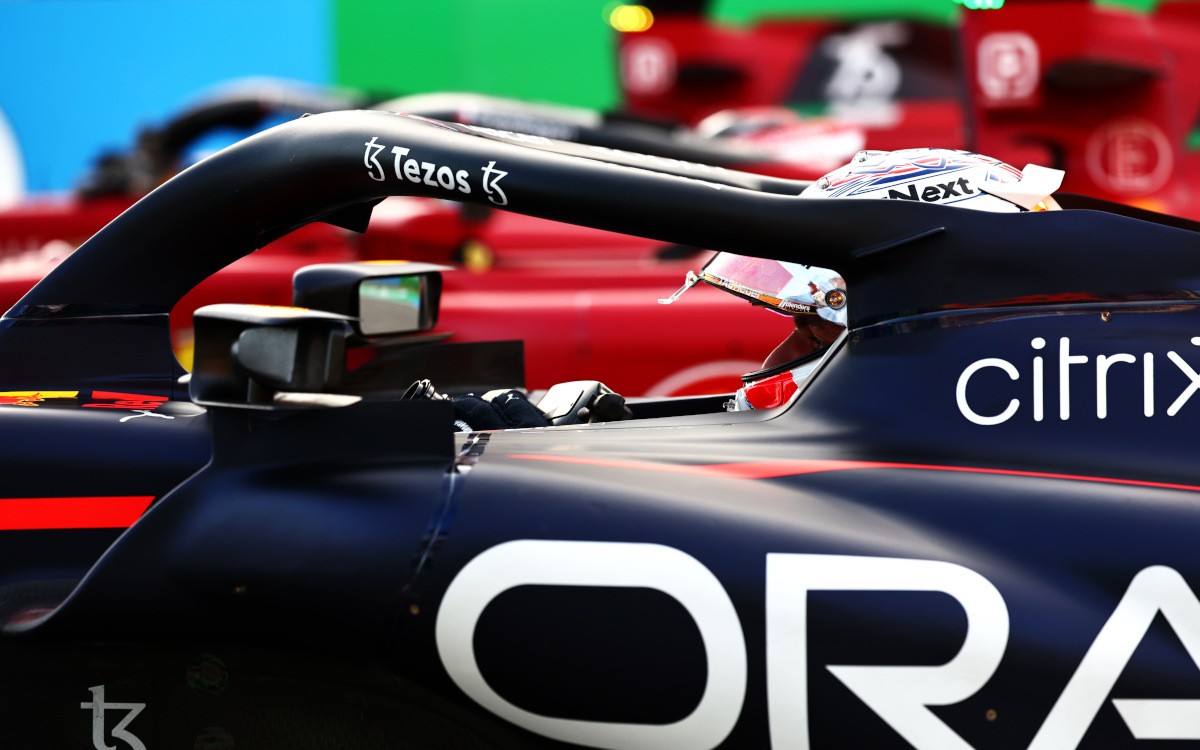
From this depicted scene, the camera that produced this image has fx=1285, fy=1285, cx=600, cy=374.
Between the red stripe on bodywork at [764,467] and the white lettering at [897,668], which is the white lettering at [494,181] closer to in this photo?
the red stripe on bodywork at [764,467]

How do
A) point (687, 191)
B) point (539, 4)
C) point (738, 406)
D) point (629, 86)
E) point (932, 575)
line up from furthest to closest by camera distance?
point (539, 4) < point (629, 86) < point (738, 406) < point (687, 191) < point (932, 575)

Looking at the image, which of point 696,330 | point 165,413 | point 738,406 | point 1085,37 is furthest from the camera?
point 1085,37

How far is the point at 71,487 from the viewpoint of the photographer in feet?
5.25

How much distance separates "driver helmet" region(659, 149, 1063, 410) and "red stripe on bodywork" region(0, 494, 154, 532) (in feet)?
3.13

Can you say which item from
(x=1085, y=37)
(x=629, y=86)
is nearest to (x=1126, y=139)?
(x=1085, y=37)

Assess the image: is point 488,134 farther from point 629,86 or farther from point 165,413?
point 629,86

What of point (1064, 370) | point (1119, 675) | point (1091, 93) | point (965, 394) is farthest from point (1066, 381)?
point (1091, 93)

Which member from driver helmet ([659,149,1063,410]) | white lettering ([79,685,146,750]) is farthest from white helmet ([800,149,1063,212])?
white lettering ([79,685,146,750])

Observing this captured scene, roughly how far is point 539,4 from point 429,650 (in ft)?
41.3

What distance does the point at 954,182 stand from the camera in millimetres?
1927

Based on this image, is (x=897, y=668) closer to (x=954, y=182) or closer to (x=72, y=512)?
(x=954, y=182)

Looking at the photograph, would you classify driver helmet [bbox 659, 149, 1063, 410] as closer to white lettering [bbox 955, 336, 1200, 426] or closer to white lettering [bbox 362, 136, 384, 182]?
white lettering [bbox 955, 336, 1200, 426]

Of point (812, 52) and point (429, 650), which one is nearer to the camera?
point (429, 650)

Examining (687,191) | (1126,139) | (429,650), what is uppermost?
(1126,139)
